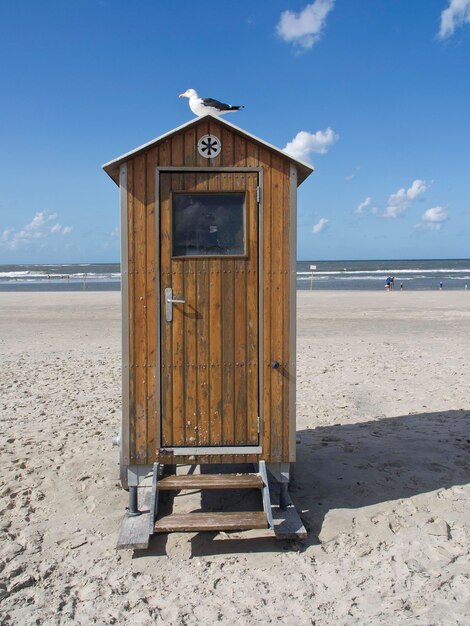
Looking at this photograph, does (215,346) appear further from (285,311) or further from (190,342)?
(285,311)

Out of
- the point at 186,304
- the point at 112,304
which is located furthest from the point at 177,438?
the point at 112,304

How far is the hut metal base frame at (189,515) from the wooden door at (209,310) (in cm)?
31

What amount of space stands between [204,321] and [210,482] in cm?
134

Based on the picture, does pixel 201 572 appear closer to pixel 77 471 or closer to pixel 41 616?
pixel 41 616

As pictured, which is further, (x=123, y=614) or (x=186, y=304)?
(x=186, y=304)

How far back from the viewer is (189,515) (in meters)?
4.43

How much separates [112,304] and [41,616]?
23971 millimetres

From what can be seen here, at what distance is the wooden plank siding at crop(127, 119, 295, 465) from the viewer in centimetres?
467

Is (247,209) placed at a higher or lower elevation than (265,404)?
higher

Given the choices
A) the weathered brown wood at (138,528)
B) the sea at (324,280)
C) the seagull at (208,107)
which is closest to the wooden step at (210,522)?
the weathered brown wood at (138,528)

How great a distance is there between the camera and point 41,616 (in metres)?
3.50

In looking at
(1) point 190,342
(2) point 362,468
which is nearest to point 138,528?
(1) point 190,342

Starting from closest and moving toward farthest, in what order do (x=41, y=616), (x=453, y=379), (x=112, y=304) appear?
(x=41, y=616) < (x=453, y=379) < (x=112, y=304)

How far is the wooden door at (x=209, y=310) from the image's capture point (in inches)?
185
